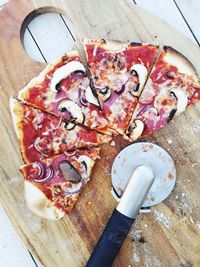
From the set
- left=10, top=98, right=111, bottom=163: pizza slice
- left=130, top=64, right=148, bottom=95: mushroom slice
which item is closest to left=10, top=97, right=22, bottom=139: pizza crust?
left=10, top=98, right=111, bottom=163: pizza slice

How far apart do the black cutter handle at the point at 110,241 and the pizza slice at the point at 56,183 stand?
218 millimetres

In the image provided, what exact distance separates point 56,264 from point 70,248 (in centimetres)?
8

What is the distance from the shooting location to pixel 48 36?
8.54 feet

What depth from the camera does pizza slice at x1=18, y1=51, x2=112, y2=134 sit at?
2438 mm

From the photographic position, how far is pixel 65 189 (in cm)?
241

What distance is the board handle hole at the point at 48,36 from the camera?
2.57 m

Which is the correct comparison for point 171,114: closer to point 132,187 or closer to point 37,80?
point 132,187

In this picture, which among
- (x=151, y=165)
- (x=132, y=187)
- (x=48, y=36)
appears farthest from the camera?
(x=48, y=36)

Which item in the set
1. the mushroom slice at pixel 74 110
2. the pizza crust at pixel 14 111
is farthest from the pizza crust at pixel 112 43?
the pizza crust at pixel 14 111

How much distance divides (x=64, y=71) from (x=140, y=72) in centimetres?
31

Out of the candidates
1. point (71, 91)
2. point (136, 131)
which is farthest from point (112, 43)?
point (136, 131)

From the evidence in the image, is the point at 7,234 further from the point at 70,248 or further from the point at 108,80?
the point at 108,80

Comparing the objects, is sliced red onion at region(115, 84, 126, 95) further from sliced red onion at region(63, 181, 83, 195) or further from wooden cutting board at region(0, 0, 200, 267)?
sliced red onion at region(63, 181, 83, 195)

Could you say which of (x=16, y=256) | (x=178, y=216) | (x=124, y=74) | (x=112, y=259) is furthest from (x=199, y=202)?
(x=16, y=256)
